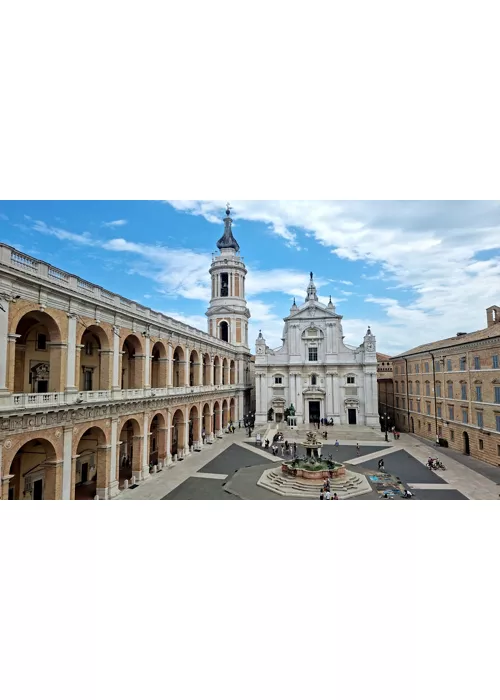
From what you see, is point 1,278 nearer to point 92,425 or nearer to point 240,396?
point 92,425

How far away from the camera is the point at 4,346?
40.0ft

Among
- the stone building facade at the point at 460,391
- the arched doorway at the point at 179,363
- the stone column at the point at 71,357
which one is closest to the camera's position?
the stone column at the point at 71,357

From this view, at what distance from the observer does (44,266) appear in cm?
1391

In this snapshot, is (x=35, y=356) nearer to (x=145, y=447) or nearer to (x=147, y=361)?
(x=147, y=361)

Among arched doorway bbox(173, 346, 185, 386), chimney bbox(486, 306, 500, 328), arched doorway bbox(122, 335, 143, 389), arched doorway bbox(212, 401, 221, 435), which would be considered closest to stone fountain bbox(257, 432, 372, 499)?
arched doorway bbox(122, 335, 143, 389)

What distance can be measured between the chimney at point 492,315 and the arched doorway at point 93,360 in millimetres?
25979

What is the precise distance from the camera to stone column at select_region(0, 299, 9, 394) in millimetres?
12055

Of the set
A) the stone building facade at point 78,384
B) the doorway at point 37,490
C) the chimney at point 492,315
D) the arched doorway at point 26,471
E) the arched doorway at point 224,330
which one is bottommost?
the doorway at point 37,490

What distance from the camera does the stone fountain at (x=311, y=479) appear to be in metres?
18.8

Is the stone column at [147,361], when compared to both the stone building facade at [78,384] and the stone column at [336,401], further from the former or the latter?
the stone column at [336,401]

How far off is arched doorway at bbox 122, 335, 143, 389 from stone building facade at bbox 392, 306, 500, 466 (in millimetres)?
21883

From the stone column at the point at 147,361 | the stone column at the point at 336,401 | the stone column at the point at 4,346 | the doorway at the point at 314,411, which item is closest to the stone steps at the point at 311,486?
the stone column at the point at 147,361

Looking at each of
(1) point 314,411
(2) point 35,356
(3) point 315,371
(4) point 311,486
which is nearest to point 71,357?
(2) point 35,356

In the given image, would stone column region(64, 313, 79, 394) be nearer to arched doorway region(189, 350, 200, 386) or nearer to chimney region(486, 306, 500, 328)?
arched doorway region(189, 350, 200, 386)
